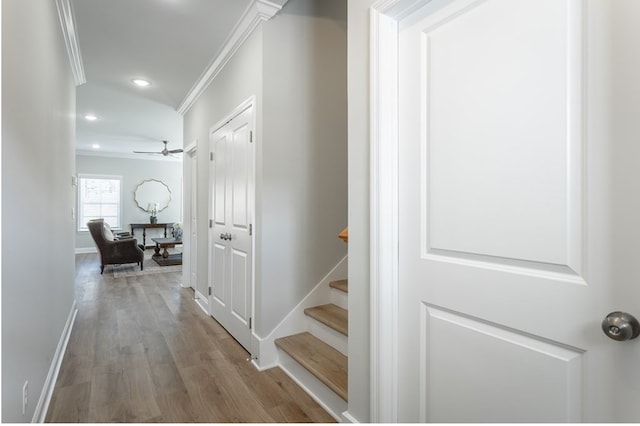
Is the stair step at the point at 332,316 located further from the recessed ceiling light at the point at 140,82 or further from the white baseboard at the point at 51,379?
the recessed ceiling light at the point at 140,82

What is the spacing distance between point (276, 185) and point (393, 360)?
1460 mm

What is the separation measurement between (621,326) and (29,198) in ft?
7.53

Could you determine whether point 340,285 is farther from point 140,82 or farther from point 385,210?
point 140,82

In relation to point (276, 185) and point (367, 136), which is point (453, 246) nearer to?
point (367, 136)

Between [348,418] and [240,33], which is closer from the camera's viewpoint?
[348,418]

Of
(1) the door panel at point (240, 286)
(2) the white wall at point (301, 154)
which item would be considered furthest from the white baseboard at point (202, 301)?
(2) the white wall at point (301, 154)

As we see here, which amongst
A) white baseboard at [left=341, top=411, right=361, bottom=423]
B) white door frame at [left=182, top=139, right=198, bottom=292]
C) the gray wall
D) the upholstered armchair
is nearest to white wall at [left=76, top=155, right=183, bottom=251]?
the upholstered armchair

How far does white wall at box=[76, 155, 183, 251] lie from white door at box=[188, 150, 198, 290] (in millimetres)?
5055

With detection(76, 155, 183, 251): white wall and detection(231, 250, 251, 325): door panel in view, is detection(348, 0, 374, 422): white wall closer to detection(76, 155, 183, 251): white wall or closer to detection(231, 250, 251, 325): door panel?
detection(231, 250, 251, 325): door panel

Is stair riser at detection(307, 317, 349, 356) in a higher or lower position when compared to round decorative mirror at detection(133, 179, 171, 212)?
lower

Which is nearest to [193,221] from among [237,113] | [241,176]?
[241,176]

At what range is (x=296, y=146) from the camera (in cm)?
243

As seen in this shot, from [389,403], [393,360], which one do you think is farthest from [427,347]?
[389,403]

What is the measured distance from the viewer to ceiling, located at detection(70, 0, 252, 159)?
2.37 metres
